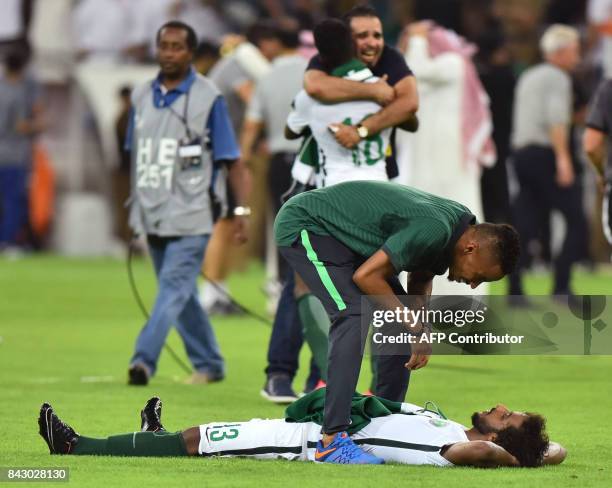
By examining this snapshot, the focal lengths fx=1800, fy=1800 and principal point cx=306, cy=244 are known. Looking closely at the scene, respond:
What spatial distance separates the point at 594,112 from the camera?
12.5m

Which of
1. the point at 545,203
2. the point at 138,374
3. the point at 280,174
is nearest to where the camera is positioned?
the point at 138,374

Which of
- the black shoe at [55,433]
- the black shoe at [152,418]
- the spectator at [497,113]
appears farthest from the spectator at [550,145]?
the black shoe at [55,433]

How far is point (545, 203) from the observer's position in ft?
60.2

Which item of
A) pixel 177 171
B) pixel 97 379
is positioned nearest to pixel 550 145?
pixel 177 171

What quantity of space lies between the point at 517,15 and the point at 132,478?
57.7ft

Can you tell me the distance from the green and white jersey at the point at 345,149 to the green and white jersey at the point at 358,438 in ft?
8.11

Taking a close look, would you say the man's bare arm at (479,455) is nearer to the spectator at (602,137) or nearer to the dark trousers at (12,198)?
the spectator at (602,137)

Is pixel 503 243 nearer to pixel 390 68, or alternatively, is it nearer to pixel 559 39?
pixel 390 68

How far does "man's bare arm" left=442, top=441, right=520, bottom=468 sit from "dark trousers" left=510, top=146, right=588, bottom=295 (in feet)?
30.4

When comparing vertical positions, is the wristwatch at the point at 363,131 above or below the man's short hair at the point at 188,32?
below

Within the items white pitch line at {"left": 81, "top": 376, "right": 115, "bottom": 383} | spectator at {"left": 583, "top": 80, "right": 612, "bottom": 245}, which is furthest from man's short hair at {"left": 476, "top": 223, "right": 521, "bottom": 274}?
spectator at {"left": 583, "top": 80, "right": 612, "bottom": 245}

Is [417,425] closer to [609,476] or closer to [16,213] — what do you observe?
[609,476]

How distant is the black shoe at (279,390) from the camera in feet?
34.8

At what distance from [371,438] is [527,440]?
70 centimetres
